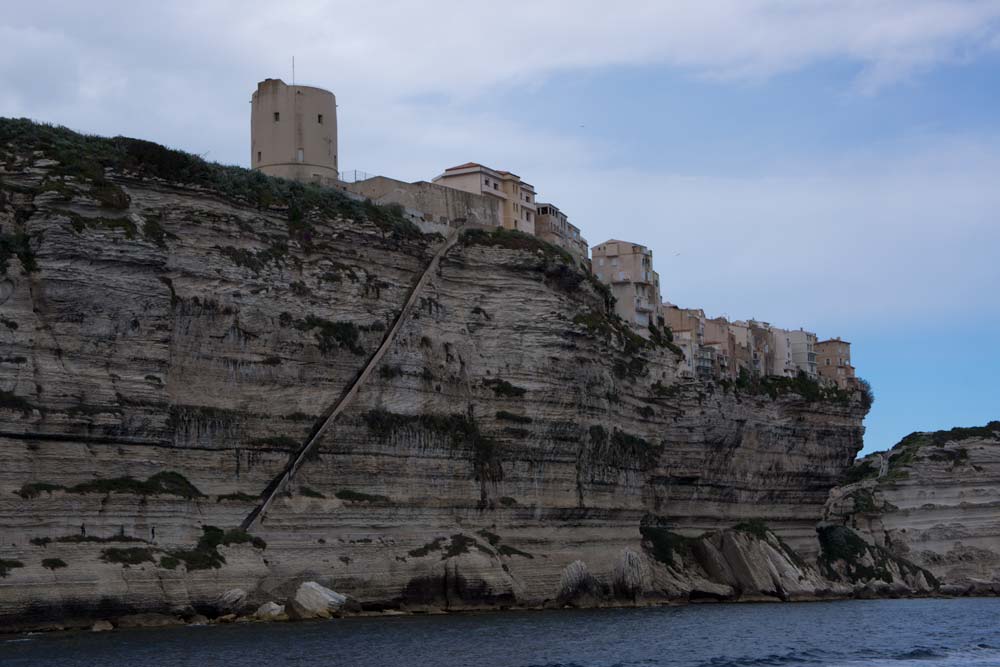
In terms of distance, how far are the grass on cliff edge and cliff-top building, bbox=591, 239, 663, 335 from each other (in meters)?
24.3

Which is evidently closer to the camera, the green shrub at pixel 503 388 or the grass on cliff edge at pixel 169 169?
the grass on cliff edge at pixel 169 169

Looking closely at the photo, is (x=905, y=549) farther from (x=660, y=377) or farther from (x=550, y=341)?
(x=550, y=341)

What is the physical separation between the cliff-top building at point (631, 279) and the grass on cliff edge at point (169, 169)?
24.3 metres

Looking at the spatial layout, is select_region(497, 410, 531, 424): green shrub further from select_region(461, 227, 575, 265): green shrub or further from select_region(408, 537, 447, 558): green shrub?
select_region(461, 227, 575, 265): green shrub

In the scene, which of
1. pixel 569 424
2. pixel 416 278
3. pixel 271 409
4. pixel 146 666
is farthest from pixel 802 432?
pixel 146 666

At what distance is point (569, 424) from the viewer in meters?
60.2

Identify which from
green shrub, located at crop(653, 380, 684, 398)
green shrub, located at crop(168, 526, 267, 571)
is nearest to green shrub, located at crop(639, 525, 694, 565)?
Answer: green shrub, located at crop(653, 380, 684, 398)

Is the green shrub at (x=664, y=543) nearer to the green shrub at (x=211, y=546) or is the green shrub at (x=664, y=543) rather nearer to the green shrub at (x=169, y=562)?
the green shrub at (x=211, y=546)

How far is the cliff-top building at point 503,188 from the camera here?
73375 mm

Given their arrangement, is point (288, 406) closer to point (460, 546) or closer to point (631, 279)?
point (460, 546)

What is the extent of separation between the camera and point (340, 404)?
53125 millimetres

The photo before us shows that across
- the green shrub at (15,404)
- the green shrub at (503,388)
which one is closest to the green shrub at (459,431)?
the green shrub at (503,388)

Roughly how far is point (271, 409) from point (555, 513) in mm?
13815

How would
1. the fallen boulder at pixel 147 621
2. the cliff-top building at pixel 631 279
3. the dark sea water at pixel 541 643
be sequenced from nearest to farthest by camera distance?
the dark sea water at pixel 541 643, the fallen boulder at pixel 147 621, the cliff-top building at pixel 631 279
